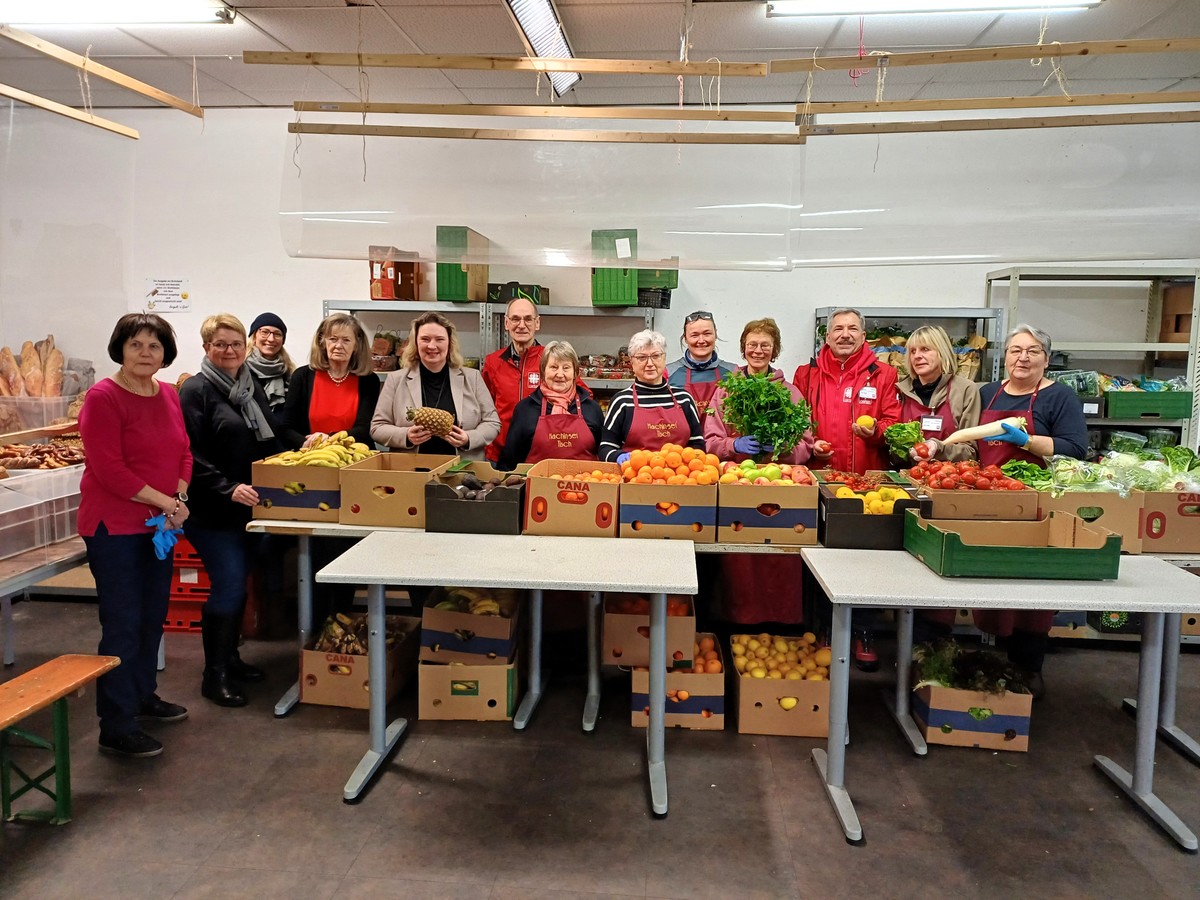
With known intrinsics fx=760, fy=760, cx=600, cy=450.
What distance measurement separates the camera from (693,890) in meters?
2.29

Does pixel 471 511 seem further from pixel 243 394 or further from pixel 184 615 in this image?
pixel 184 615

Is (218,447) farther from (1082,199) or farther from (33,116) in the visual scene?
(1082,199)

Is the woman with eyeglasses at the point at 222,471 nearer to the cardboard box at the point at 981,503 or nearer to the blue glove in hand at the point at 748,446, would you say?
the blue glove in hand at the point at 748,446

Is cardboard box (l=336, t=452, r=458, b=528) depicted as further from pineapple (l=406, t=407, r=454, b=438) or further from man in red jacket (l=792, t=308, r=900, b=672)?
man in red jacket (l=792, t=308, r=900, b=672)

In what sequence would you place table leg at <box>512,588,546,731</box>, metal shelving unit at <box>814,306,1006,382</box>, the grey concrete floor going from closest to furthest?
the grey concrete floor → table leg at <box>512,588,546,731</box> → metal shelving unit at <box>814,306,1006,382</box>

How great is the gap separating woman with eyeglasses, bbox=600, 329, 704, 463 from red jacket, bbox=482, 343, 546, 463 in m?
0.76

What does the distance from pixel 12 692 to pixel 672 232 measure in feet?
9.32

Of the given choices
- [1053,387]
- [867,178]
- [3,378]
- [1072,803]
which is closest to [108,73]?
[3,378]

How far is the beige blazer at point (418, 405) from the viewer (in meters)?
3.83

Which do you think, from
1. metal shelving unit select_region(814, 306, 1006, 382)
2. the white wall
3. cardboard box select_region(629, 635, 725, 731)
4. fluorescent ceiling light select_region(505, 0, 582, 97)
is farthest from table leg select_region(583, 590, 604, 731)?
metal shelving unit select_region(814, 306, 1006, 382)

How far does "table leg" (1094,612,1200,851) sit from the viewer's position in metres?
2.57

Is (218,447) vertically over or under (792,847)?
over

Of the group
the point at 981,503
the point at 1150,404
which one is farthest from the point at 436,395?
the point at 1150,404

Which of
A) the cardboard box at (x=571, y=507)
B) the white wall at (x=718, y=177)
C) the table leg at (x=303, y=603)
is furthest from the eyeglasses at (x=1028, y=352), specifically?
the table leg at (x=303, y=603)
